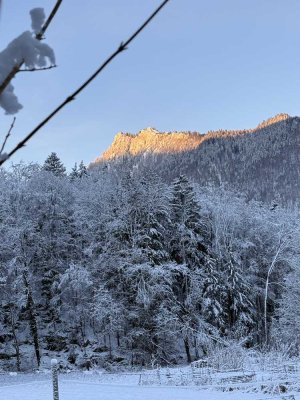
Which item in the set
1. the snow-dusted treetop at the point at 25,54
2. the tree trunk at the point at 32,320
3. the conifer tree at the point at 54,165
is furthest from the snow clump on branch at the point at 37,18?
the conifer tree at the point at 54,165

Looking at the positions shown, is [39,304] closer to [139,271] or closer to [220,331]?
[139,271]

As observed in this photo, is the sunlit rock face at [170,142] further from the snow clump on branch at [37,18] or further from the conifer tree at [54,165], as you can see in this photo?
the snow clump on branch at [37,18]

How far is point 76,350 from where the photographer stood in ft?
87.6

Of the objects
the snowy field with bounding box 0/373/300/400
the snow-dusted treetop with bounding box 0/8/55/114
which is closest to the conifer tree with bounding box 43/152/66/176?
the snowy field with bounding box 0/373/300/400

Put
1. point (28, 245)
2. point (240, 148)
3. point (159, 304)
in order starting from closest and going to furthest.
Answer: point (159, 304), point (28, 245), point (240, 148)

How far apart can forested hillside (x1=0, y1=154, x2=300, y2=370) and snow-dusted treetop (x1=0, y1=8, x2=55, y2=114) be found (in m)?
23.4

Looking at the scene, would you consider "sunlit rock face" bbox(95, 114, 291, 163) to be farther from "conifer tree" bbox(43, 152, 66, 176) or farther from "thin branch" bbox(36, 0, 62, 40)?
"thin branch" bbox(36, 0, 62, 40)

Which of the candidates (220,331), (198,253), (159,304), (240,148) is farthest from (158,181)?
(240,148)

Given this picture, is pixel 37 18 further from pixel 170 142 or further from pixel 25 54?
pixel 170 142

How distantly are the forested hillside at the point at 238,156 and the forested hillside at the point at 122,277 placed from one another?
9017 centimetres

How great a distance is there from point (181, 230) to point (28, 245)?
934cm

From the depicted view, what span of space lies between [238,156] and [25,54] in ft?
514

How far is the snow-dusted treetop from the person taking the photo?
0.80 metres

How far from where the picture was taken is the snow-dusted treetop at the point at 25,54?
804 mm
